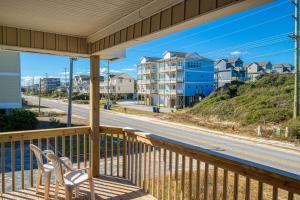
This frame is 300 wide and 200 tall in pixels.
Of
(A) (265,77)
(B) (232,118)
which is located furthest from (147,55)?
(B) (232,118)

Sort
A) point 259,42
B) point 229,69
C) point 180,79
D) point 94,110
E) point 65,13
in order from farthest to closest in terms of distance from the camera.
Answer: point 229,69 → point 180,79 → point 259,42 → point 94,110 → point 65,13

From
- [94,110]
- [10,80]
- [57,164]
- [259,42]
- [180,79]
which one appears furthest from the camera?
[180,79]

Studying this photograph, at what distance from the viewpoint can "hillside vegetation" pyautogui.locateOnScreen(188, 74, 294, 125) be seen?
57.5 feet

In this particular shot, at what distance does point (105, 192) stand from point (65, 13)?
241 centimetres

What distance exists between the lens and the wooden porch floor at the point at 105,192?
3.42 m

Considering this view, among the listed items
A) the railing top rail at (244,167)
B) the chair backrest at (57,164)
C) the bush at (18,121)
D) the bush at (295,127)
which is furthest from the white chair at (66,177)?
the bush at (295,127)

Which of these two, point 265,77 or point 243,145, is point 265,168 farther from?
point 265,77

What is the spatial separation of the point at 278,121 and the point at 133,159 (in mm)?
15347

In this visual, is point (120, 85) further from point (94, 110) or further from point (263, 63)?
point (94, 110)

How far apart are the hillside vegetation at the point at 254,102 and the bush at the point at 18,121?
1363 centimetres

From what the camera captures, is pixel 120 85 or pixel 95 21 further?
pixel 120 85

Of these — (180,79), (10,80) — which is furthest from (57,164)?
(180,79)

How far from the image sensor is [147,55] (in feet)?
145

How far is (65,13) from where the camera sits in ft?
9.41
